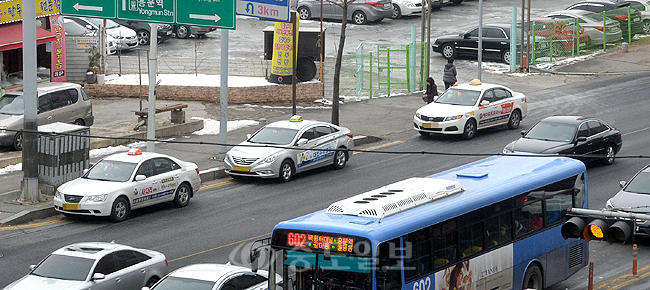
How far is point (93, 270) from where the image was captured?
43.2 feet

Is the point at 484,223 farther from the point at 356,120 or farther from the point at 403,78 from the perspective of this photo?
the point at 403,78

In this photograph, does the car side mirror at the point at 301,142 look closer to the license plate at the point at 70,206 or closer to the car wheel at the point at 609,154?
the license plate at the point at 70,206

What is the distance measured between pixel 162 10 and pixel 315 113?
948 cm

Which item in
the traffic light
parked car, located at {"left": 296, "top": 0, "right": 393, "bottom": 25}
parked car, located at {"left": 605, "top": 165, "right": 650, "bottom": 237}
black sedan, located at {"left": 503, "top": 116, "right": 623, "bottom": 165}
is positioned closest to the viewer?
the traffic light

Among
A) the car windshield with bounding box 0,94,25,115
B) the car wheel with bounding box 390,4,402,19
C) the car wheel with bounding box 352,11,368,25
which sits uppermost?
the car wheel with bounding box 390,4,402,19

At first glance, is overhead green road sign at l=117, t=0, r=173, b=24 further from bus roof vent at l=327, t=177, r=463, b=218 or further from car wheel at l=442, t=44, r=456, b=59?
car wheel at l=442, t=44, r=456, b=59

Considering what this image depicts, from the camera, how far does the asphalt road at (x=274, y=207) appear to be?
1642 centimetres

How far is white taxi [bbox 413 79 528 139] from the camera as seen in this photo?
26.4 meters

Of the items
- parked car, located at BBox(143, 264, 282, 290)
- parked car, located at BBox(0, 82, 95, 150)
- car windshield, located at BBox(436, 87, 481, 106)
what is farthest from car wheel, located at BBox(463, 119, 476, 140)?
parked car, located at BBox(143, 264, 282, 290)

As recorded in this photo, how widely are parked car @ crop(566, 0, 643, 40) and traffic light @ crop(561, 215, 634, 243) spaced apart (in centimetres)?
3377

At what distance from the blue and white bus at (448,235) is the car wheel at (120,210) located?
7.76 m

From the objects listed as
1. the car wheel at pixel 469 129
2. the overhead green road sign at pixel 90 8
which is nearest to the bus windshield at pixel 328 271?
the overhead green road sign at pixel 90 8

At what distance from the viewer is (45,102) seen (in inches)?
1017

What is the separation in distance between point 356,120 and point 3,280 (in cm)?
1683
